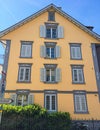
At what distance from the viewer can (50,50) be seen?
22.4 meters

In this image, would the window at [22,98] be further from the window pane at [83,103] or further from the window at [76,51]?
the window at [76,51]

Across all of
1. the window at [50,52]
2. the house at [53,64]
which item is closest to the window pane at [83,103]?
the house at [53,64]

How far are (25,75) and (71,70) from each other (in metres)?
6.06

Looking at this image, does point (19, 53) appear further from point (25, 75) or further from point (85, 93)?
point (85, 93)

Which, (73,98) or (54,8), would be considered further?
(54,8)

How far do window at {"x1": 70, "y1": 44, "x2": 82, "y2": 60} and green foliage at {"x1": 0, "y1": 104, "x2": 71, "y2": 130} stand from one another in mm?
8886

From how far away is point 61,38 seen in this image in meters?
22.9

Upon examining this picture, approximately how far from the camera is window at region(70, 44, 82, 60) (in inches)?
860

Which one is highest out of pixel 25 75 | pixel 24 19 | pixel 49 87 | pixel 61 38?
pixel 24 19

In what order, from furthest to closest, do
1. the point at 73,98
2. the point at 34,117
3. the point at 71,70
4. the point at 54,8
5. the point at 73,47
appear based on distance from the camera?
the point at 54,8, the point at 73,47, the point at 71,70, the point at 73,98, the point at 34,117

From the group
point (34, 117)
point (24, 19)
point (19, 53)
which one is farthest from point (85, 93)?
point (24, 19)

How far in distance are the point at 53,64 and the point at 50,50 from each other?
2570 millimetres

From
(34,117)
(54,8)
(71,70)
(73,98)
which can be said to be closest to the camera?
(34,117)

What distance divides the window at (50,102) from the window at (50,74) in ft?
6.25
